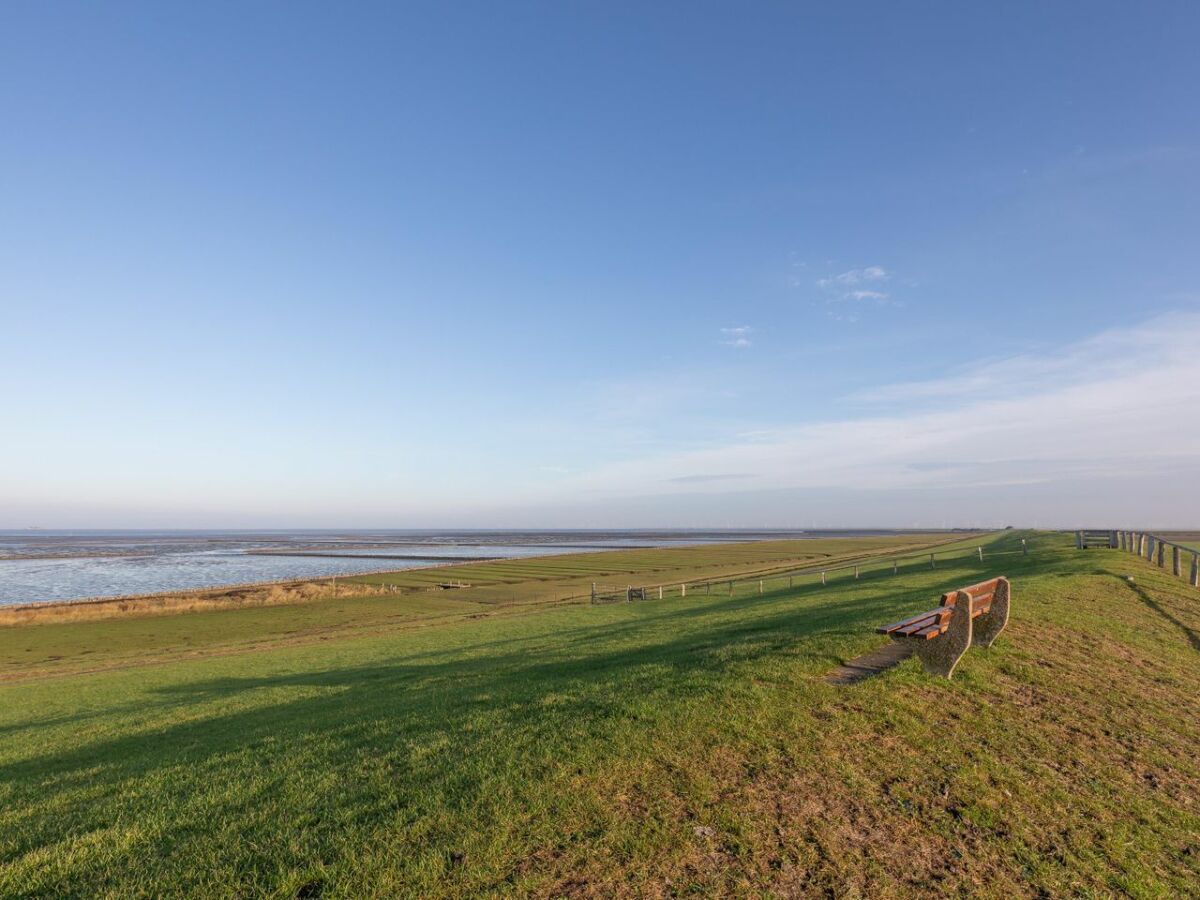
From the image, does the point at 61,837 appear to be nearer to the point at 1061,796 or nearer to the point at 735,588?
Answer: the point at 1061,796

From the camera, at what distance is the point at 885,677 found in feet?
30.3

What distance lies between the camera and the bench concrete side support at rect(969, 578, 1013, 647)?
1127 centimetres

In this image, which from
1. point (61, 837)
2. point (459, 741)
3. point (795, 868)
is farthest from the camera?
point (459, 741)

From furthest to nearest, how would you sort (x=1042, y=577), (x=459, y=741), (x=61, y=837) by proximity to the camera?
(x=1042, y=577) → (x=459, y=741) → (x=61, y=837)

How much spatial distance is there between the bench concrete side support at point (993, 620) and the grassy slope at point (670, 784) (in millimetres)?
310

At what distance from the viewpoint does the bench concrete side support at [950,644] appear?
30.8ft

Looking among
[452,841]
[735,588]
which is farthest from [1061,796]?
[735,588]

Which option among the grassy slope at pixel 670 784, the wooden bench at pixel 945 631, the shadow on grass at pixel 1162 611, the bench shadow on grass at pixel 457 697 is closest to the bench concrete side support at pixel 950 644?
the wooden bench at pixel 945 631

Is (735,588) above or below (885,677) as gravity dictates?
below

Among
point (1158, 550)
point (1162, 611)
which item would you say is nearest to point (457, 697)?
point (1162, 611)

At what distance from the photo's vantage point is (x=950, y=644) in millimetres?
9445

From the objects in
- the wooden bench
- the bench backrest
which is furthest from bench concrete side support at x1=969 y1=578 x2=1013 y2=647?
the wooden bench

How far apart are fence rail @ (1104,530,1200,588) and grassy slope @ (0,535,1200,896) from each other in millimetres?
12677

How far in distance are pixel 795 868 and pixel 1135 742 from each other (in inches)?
243
